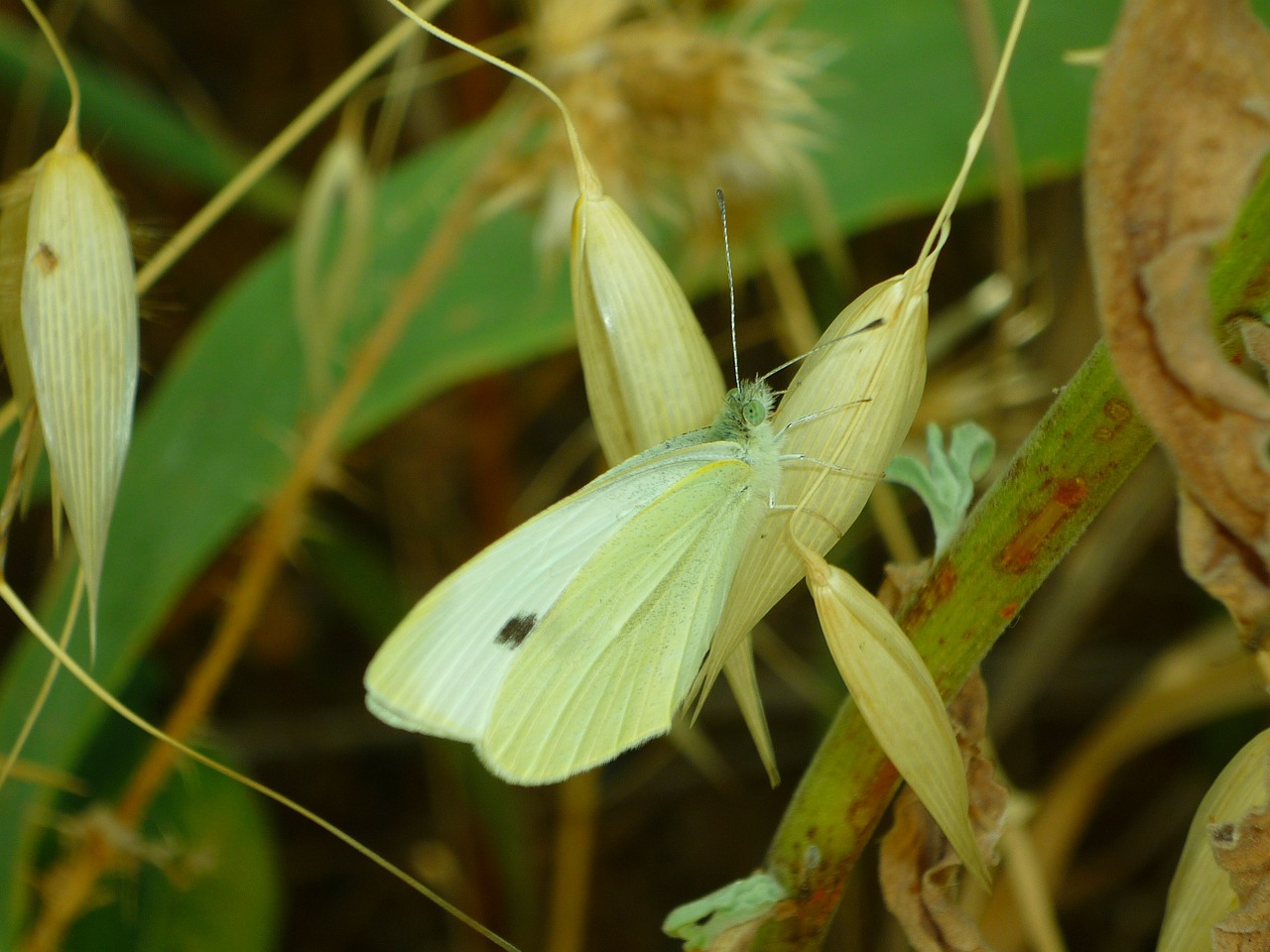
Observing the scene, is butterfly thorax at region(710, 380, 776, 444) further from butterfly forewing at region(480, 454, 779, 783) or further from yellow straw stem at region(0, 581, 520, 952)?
yellow straw stem at region(0, 581, 520, 952)

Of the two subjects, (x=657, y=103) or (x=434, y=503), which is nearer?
(x=657, y=103)

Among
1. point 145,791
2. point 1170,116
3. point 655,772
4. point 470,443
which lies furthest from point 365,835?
point 1170,116

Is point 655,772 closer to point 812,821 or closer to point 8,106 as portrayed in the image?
point 812,821

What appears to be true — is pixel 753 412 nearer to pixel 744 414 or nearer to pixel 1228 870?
pixel 744 414

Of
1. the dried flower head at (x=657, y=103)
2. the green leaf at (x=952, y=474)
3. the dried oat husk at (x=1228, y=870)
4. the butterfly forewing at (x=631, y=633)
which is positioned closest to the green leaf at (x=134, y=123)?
the dried flower head at (x=657, y=103)

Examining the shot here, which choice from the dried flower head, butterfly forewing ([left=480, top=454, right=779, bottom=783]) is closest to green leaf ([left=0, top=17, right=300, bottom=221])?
the dried flower head

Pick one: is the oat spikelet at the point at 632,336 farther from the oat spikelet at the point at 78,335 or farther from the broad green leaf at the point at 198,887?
the broad green leaf at the point at 198,887

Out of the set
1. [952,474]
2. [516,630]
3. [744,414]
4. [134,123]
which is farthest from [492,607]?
[134,123]
